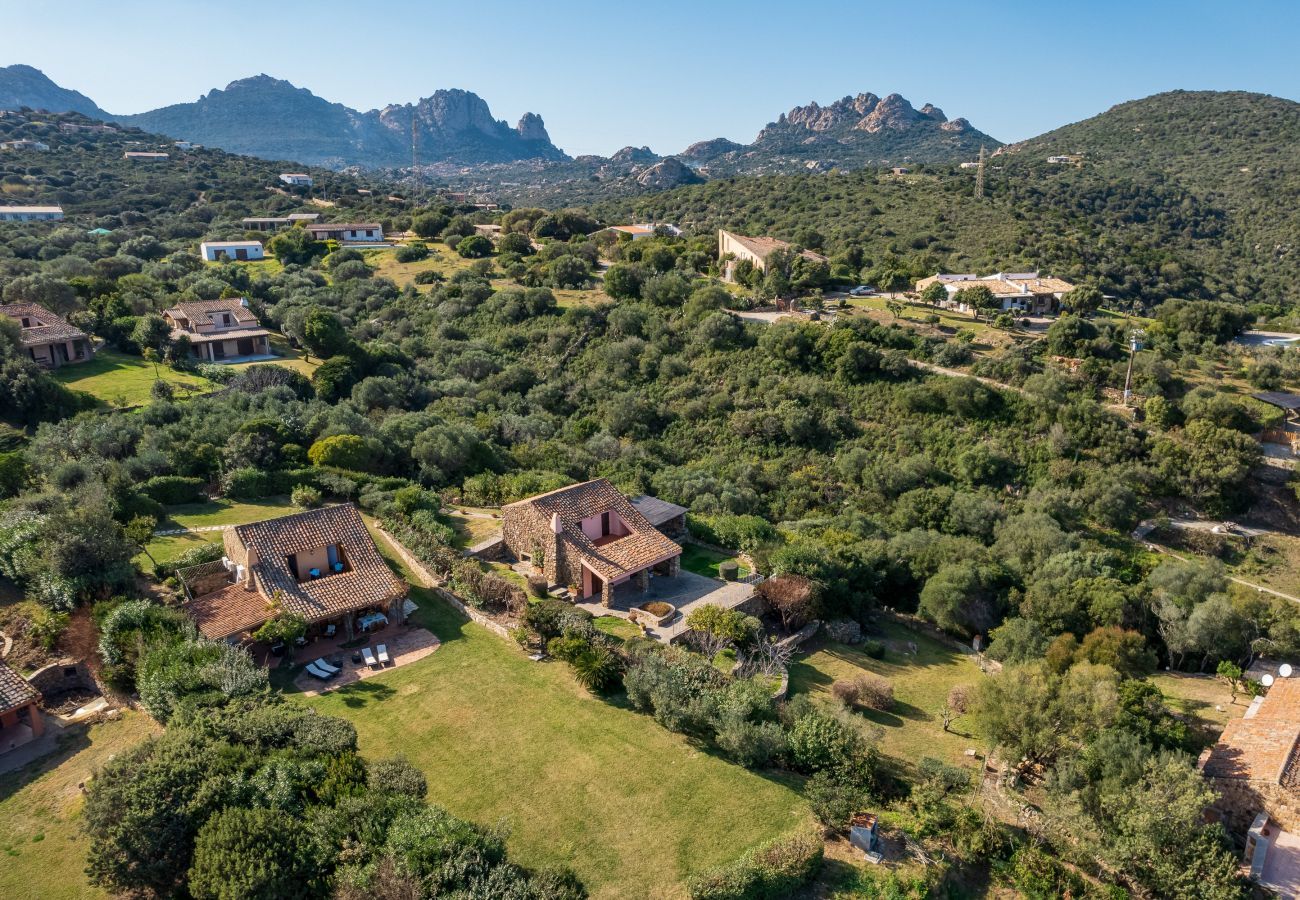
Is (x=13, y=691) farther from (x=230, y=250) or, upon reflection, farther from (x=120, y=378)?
(x=230, y=250)

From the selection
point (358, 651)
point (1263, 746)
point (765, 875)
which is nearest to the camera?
point (765, 875)

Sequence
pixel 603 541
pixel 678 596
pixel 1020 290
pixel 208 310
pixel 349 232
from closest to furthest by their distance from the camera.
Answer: pixel 678 596 < pixel 603 541 < pixel 208 310 < pixel 1020 290 < pixel 349 232

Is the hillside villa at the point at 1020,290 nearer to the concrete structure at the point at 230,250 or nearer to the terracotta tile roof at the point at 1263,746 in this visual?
the terracotta tile roof at the point at 1263,746

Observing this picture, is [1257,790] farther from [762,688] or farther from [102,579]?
[102,579]

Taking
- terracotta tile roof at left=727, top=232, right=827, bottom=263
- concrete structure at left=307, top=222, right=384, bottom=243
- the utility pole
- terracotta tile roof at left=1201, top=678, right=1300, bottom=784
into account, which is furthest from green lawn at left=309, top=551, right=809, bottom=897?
concrete structure at left=307, top=222, right=384, bottom=243

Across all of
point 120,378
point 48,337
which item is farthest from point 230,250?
point 120,378
